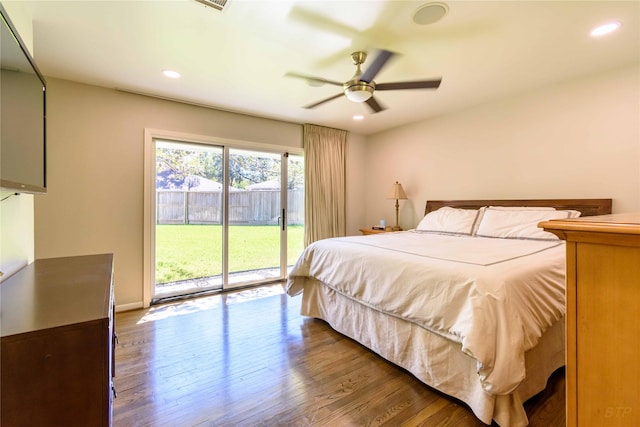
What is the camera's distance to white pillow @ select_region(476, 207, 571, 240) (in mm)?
2514

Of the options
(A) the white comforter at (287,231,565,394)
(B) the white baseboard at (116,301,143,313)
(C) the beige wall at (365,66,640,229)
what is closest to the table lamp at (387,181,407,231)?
(C) the beige wall at (365,66,640,229)

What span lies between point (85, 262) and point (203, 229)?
196 centimetres

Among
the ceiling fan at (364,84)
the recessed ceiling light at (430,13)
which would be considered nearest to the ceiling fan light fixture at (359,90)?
the ceiling fan at (364,84)

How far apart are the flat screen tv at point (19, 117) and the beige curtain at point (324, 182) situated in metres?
2.98

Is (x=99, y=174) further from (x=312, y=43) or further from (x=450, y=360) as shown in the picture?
(x=450, y=360)

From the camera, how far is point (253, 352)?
2152 millimetres

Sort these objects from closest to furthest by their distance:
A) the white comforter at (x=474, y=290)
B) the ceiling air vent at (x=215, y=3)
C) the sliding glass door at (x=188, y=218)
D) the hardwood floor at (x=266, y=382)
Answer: the white comforter at (x=474, y=290) → the hardwood floor at (x=266, y=382) → the ceiling air vent at (x=215, y=3) → the sliding glass door at (x=188, y=218)

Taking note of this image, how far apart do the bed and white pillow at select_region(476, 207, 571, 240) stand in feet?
0.04

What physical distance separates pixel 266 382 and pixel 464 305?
132 centimetres

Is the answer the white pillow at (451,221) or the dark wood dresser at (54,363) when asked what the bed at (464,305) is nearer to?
the white pillow at (451,221)

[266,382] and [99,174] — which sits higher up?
[99,174]

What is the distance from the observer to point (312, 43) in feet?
6.87

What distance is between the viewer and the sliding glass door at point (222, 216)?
11.1 ft

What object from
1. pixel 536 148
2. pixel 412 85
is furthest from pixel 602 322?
pixel 536 148
